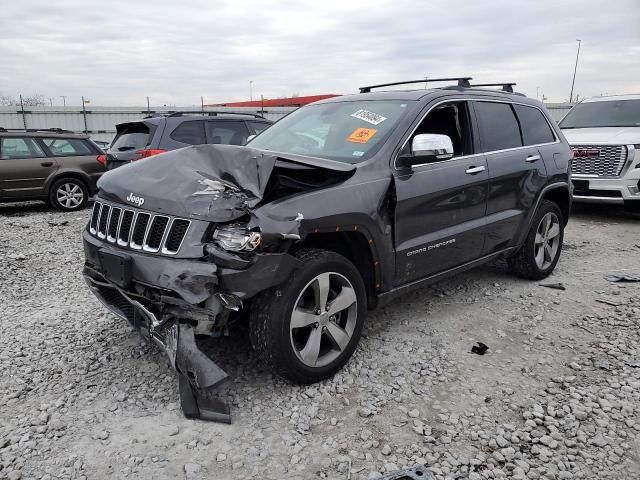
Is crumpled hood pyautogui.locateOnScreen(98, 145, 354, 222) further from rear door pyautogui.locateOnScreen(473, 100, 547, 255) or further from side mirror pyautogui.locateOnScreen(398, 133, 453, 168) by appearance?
rear door pyautogui.locateOnScreen(473, 100, 547, 255)

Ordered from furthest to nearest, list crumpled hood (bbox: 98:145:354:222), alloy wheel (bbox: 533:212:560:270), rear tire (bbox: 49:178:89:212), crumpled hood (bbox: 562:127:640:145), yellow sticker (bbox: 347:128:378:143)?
rear tire (bbox: 49:178:89:212)
crumpled hood (bbox: 562:127:640:145)
alloy wheel (bbox: 533:212:560:270)
yellow sticker (bbox: 347:128:378:143)
crumpled hood (bbox: 98:145:354:222)

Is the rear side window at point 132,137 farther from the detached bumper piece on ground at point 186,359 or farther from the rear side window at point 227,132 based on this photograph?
the detached bumper piece on ground at point 186,359

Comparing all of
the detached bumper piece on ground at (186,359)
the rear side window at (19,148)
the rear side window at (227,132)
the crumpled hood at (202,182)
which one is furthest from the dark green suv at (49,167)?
the detached bumper piece on ground at (186,359)

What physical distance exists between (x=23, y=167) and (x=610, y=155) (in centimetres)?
1011

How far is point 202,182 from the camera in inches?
109

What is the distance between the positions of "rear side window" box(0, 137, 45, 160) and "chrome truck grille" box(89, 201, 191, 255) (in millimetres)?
7306

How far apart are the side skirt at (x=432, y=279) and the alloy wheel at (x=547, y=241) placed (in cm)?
43

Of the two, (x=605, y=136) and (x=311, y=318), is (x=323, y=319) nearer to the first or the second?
(x=311, y=318)

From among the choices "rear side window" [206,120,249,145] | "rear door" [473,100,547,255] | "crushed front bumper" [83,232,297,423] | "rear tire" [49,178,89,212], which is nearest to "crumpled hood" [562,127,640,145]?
"rear door" [473,100,547,255]

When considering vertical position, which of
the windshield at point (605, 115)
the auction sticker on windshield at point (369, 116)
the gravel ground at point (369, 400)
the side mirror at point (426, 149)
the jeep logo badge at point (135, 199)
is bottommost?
the gravel ground at point (369, 400)

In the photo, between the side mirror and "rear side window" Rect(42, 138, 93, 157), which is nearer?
the side mirror

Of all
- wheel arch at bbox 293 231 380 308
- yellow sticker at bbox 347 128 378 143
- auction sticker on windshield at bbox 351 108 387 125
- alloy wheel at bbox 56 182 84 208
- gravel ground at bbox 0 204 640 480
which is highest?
auction sticker on windshield at bbox 351 108 387 125

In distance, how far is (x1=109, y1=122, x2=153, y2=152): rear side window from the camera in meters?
8.03

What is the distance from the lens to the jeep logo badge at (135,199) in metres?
2.85
